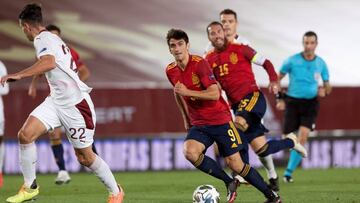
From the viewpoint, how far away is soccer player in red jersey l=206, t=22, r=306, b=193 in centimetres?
1094

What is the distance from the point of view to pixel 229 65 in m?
11.2

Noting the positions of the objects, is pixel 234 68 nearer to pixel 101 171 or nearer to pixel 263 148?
pixel 263 148

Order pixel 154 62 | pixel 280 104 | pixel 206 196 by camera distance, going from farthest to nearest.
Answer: pixel 154 62 < pixel 280 104 < pixel 206 196

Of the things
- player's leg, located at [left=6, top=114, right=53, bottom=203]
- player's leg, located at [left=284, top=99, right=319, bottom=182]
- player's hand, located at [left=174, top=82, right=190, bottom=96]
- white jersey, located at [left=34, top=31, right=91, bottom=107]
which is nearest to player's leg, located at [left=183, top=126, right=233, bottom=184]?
player's hand, located at [left=174, top=82, right=190, bottom=96]

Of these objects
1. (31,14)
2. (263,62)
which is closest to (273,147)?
(263,62)

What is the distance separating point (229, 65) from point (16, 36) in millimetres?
9008

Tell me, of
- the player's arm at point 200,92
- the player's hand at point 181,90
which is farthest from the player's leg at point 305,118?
the player's hand at point 181,90

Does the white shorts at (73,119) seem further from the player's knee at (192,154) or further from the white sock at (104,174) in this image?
the player's knee at (192,154)

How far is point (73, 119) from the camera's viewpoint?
9.02m

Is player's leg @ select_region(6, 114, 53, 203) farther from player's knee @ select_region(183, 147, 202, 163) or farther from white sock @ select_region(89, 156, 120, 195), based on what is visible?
player's knee @ select_region(183, 147, 202, 163)

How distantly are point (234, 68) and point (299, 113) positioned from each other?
3305 mm

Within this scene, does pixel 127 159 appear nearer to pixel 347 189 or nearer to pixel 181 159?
pixel 181 159

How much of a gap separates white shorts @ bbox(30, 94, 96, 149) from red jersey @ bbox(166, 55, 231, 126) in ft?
3.23

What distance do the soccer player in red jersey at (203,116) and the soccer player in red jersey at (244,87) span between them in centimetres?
142
